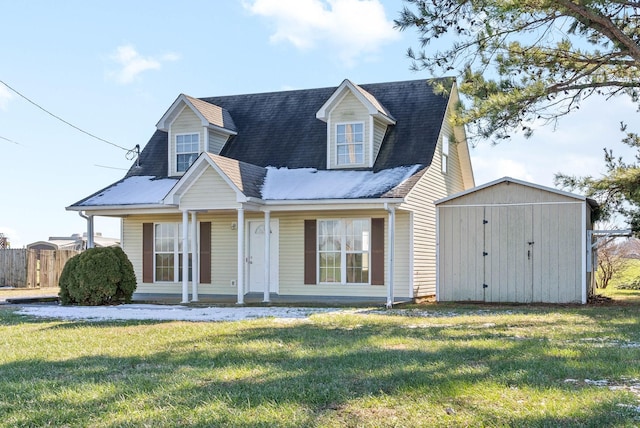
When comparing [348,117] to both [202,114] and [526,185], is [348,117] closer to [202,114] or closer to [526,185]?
[202,114]

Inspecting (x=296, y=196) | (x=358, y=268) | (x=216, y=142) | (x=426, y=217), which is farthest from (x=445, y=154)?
(x=216, y=142)

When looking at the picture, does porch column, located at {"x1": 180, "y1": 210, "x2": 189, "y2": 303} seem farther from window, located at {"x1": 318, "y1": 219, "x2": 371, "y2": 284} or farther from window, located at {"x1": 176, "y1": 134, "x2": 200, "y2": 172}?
window, located at {"x1": 318, "y1": 219, "x2": 371, "y2": 284}

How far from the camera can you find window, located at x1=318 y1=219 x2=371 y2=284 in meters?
18.0

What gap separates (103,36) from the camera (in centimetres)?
1836

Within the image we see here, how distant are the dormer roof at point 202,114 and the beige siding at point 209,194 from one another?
11.3 ft

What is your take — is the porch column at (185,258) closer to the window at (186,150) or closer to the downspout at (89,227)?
the window at (186,150)

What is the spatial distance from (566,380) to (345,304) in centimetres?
1014

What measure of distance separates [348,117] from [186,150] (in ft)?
16.9

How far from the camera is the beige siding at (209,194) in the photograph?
54.4ft

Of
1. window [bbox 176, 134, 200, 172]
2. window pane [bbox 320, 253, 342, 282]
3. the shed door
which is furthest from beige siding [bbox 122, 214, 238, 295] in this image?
the shed door

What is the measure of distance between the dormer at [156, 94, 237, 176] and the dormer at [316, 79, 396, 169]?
352 cm

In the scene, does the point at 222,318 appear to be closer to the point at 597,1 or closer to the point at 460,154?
the point at 597,1

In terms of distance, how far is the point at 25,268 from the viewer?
27.1 metres

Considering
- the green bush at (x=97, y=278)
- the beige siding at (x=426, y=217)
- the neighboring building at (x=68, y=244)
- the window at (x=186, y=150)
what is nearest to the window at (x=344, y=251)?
the beige siding at (x=426, y=217)
